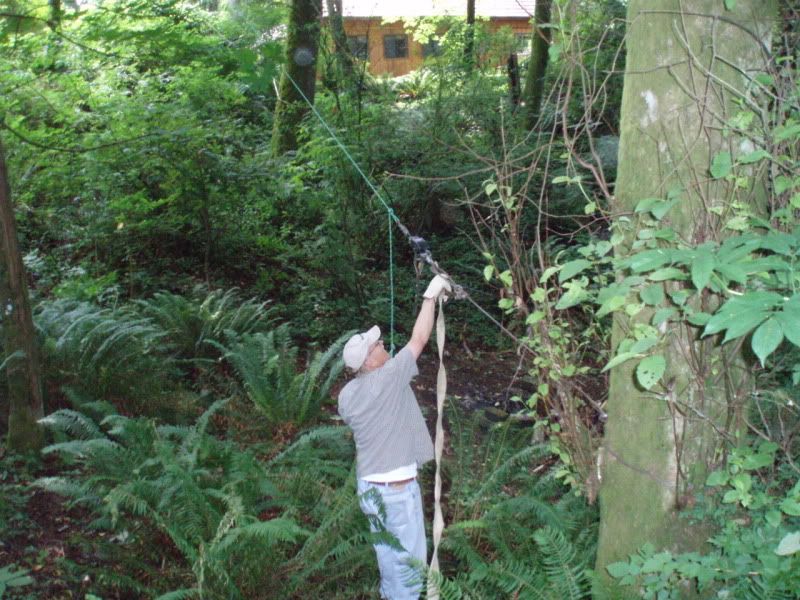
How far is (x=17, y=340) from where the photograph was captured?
5.02 metres

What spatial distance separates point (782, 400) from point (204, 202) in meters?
7.14

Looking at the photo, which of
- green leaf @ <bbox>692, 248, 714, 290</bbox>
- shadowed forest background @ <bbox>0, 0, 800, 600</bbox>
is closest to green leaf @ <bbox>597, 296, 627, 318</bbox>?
shadowed forest background @ <bbox>0, 0, 800, 600</bbox>

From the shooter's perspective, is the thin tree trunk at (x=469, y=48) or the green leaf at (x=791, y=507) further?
the thin tree trunk at (x=469, y=48)

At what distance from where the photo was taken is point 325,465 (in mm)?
5160

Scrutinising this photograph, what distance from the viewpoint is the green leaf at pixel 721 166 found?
259cm

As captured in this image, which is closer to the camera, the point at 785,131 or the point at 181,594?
the point at 785,131

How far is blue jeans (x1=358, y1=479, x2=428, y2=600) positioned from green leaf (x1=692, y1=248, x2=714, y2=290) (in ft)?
8.05

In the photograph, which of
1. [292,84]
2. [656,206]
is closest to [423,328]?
[656,206]

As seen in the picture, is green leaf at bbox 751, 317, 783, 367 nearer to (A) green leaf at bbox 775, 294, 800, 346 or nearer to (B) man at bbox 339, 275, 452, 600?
(A) green leaf at bbox 775, 294, 800, 346

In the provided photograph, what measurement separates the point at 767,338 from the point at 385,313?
748 cm

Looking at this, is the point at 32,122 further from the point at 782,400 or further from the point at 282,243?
the point at 782,400

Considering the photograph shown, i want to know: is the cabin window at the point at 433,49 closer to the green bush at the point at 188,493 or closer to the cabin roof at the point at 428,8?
the cabin roof at the point at 428,8

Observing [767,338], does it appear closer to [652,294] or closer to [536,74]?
[652,294]

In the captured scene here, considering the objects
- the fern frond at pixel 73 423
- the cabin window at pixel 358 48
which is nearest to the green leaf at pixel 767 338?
the fern frond at pixel 73 423
